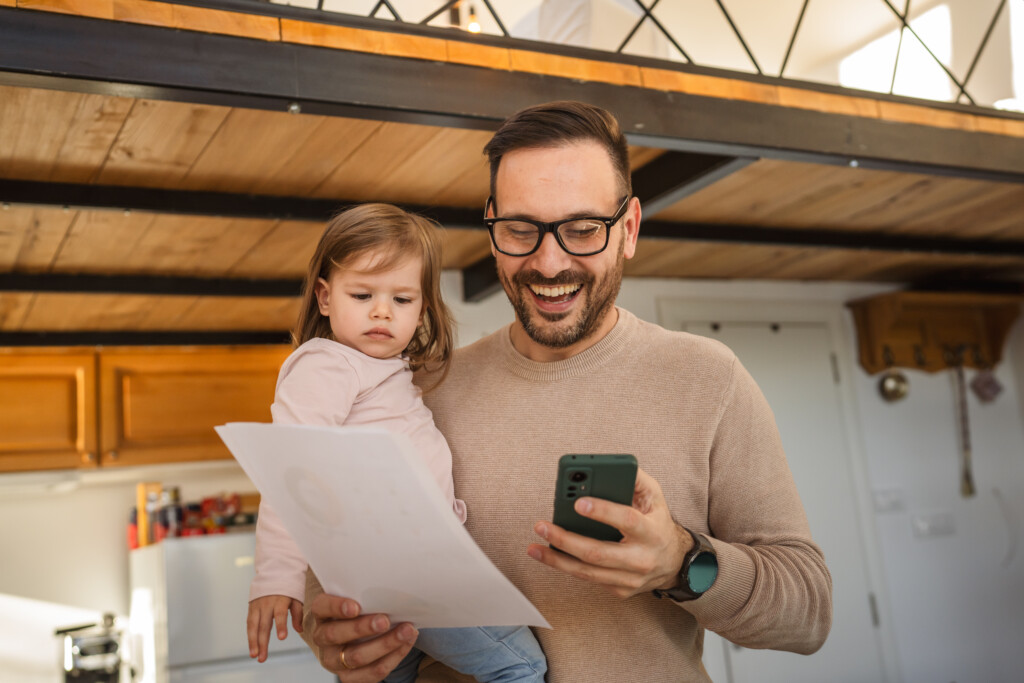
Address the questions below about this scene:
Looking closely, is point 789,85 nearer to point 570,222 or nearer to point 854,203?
point 854,203

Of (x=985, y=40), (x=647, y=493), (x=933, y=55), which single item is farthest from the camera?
(x=985, y=40)

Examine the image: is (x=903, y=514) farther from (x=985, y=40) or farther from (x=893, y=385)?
(x=985, y=40)

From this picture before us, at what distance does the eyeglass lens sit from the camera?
1.16 m

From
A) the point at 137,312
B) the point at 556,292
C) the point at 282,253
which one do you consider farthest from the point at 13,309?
the point at 556,292

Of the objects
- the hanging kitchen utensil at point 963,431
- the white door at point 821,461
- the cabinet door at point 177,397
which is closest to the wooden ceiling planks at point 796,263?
the white door at point 821,461

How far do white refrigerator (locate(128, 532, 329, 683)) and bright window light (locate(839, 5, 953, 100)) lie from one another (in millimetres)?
2727

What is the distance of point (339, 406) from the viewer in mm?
1211

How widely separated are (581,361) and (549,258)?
0.18 metres

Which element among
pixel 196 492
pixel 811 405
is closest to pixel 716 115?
pixel 811 405

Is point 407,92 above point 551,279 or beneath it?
above

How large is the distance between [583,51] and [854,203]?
4.75 ft

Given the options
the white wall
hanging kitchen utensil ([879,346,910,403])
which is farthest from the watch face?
hanging kitchen utensil ([879,346,910,403])

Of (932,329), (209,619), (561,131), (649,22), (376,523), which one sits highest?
(649,22)

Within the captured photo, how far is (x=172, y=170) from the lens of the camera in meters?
2.18
